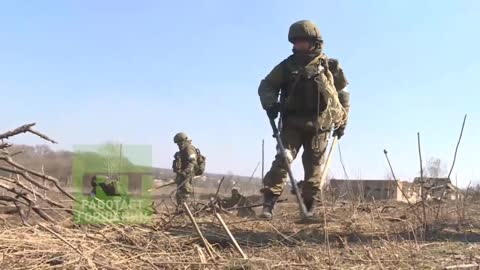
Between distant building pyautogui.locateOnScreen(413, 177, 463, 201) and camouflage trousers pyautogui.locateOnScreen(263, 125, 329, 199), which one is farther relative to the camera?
camouflage trousers pyautogui.locateOnScreen(263, 125, 329, 199)

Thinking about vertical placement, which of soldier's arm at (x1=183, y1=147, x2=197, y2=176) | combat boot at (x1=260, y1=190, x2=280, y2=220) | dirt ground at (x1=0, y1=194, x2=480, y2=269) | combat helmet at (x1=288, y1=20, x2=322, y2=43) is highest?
combat helmet at (x1=288, y1=20, x2=322, y2=43)

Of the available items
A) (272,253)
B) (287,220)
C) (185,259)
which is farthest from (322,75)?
(185,259)

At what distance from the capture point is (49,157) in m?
7.46

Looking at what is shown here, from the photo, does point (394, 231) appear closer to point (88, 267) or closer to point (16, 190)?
point (88, 267)

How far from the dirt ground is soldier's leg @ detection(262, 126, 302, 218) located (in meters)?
0.54

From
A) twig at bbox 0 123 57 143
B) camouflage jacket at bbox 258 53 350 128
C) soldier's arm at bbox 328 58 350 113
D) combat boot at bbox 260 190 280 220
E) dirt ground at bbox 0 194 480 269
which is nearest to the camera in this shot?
dirt ground at bbox 0 194 480 269

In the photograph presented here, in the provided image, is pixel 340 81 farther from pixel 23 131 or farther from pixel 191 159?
pixel 191 159

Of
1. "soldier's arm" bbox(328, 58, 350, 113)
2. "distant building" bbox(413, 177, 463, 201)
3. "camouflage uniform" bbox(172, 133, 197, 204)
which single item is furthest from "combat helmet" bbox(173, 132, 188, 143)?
"soldier's arm" bbox(328, 58, 350, 113)

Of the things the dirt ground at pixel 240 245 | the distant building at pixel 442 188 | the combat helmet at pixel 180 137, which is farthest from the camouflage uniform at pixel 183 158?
the dirt ground at pixel 240 245

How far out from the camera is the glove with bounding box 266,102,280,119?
4.55m

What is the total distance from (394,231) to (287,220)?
3.30ft

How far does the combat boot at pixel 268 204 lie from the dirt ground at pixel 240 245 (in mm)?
407

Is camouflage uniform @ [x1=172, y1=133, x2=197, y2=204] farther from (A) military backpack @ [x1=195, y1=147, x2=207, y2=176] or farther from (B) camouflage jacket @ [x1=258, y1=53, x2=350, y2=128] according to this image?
(B) camouflage jacket @ [x1=258, y1=53, x2=350, y2=128]

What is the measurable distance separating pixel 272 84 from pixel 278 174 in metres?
0.76
